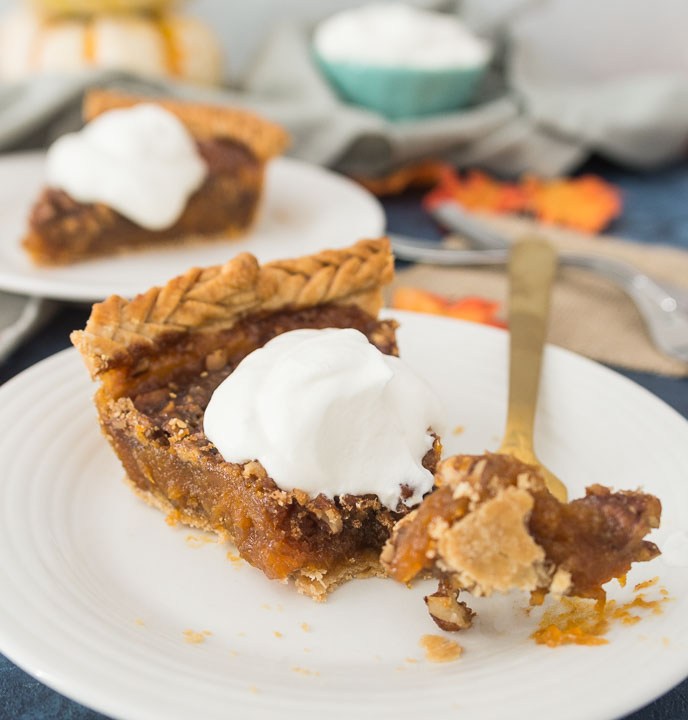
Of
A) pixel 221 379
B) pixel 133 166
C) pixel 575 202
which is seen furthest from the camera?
pixel 575 202

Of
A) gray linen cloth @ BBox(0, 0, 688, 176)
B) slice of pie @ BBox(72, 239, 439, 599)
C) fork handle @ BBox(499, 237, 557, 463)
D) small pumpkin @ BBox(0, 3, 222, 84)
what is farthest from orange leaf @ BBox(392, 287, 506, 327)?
small pumpkin @ BBox(0, 3, 222, 84)

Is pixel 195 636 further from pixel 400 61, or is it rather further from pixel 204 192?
pixel 400 61

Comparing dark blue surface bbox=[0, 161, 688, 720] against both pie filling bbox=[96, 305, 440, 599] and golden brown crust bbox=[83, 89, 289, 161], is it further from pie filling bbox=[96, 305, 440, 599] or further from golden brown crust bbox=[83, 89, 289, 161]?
golden brown crust bbox=[83, 89, 289, 161]

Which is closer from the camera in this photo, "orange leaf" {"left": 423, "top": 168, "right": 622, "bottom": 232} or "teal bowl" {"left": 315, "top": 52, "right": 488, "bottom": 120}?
"orange leaf" {"left": 423, "top": 168, "right": 622, "bottom": 232}

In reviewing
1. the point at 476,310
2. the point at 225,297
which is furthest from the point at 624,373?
the point at 225,297

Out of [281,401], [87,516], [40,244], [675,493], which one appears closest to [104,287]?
[40,244]

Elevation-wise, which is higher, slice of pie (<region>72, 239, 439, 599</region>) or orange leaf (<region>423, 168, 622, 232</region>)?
slice of pie (<region>72, 239, 439, 599</region>)

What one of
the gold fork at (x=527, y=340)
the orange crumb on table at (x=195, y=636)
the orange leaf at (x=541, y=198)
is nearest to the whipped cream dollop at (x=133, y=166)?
the orange leaf at (x=541, y=198)

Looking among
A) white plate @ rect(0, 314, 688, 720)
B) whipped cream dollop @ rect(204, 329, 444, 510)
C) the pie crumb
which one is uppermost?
whipped cream dollop @ rect(204, 329, 444, 510)
